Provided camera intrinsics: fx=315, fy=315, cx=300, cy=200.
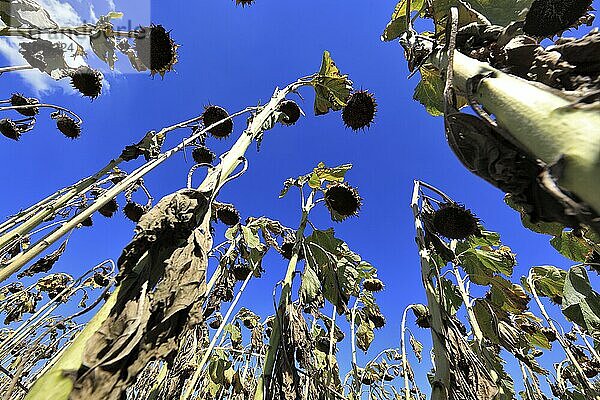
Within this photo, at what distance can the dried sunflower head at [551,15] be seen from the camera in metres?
1.16

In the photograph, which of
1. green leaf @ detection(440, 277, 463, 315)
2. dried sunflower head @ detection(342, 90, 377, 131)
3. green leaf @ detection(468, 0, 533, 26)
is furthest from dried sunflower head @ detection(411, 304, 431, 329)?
green leaf @ detection(468, 0, 533, 26)

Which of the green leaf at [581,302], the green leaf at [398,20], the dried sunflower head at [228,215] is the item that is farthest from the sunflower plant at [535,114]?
the dried sunflower head at [228,215]

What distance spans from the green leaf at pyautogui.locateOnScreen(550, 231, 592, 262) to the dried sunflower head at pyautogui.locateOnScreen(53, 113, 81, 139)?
5901 millimetres

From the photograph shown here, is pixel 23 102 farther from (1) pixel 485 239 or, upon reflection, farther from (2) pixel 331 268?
(1) pixel 485 239

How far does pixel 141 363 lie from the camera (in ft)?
3.66

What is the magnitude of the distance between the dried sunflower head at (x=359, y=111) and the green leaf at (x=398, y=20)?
36.1 inches

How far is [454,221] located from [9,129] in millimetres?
4729

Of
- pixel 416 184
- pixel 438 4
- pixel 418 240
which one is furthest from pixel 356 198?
pixel 438 4

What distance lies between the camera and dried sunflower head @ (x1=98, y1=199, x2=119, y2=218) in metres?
4.08

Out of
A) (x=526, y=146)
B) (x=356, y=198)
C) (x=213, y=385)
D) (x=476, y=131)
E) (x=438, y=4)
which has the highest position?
(x=356, y=198)

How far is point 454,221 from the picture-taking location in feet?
8.45

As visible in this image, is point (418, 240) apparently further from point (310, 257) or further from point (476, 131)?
point (476, 131)

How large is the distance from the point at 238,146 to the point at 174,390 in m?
2.69

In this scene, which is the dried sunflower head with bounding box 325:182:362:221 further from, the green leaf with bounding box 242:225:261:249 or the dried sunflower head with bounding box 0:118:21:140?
the dried sunflower head with bounding box 0:118:21:140
